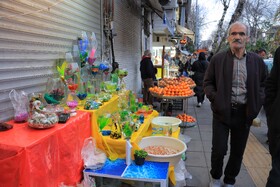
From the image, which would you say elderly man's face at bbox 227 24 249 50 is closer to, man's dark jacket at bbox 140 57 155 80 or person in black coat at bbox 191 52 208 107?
man's dark jacket at bbox 140 57 155 80

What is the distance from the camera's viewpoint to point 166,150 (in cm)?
346

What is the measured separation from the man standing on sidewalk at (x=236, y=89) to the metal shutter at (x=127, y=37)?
13.0 ft

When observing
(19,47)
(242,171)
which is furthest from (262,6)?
(19,47)

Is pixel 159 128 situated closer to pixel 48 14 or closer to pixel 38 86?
pixel 38 86

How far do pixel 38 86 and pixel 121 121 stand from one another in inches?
48.6

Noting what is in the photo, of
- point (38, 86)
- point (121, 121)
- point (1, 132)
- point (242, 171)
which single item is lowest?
point (242, 171)

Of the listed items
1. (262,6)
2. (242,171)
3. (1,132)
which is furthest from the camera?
(262,6)

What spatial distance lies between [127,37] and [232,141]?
574 cm

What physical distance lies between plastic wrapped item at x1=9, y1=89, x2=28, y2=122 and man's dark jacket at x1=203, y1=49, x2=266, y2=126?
7.25 ft

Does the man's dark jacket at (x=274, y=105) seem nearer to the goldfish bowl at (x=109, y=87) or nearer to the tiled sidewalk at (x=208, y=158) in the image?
the tiled sidewalk at (x=208, y=158)

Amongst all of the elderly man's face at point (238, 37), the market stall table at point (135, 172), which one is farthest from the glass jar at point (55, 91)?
the elderly man's face at point (238, 37)

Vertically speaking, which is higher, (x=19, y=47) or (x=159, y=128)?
(x=19, y=47)

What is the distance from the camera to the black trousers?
312cm

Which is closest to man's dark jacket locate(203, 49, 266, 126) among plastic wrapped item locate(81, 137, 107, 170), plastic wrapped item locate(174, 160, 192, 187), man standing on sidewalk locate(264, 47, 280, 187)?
man standing on sidewalk locate(264, 47, 280, 187)
